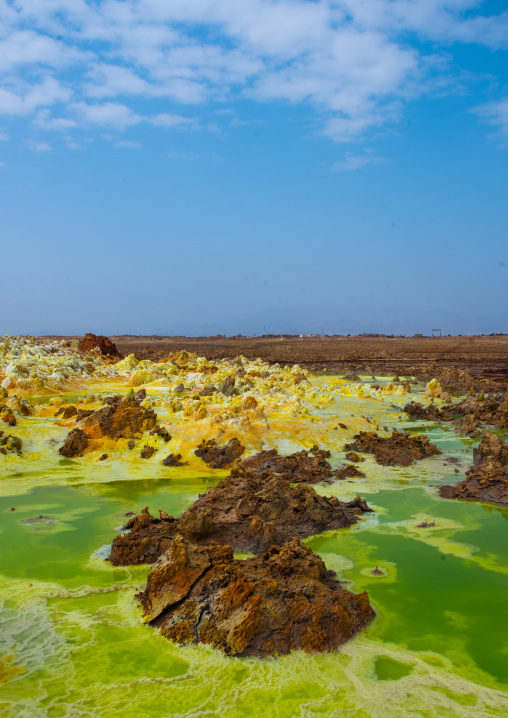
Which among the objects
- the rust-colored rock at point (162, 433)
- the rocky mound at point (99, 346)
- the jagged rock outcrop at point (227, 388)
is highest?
the rocky mound at point (99, 346)

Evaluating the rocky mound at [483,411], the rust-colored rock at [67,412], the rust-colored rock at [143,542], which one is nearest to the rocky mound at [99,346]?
the rust-colored rock at [67,412]

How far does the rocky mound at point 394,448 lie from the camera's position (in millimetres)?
8580

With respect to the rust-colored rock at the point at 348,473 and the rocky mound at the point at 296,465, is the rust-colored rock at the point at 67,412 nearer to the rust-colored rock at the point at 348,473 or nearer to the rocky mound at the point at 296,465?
the rocky mound at the point at 296,465

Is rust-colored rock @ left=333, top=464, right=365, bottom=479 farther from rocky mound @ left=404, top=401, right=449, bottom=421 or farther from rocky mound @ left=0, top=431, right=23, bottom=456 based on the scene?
rocky mound @ left=0, top=431, right=23, bottom=456

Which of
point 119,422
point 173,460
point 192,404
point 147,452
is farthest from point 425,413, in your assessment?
point 119,422

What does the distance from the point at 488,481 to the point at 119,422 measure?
5.79 m

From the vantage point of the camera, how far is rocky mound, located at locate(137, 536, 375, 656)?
361 cm

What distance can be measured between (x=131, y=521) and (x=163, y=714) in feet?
9.38

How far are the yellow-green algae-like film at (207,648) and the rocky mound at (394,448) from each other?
20cm

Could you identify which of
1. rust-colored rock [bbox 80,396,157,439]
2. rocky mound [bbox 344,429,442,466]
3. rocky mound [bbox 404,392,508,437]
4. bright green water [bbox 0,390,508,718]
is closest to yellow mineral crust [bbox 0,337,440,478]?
rust-colored rock [bbox 80,396,157,439]

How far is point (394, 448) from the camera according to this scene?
29.1 ft

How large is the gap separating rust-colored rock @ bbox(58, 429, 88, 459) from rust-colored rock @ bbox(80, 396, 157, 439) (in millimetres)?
222

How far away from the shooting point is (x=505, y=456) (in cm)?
776

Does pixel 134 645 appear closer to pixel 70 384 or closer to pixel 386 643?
pixel 386 643
